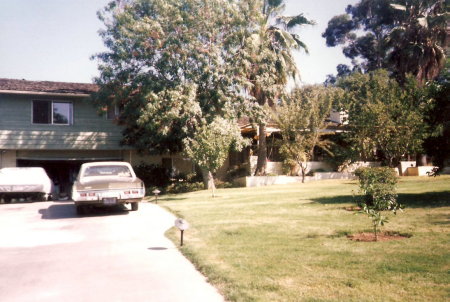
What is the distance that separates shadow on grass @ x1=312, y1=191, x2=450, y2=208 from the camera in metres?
11.3

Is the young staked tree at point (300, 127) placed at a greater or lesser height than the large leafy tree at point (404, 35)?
lesser

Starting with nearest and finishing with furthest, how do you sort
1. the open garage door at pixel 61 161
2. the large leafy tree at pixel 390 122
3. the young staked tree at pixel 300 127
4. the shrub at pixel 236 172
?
the large leafy tree at pixel 390 122, the open garage door at pixel 61 161, the young staked tree at pixel 300 127, the shrub at pixel 236 172

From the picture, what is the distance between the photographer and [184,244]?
6.95 meters

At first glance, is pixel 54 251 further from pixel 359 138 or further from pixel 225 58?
pixel 359 138

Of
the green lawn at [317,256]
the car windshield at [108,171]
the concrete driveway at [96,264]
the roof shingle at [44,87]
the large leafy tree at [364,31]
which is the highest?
the large leafy tree at [364,31]

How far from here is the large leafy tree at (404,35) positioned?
2845 cm

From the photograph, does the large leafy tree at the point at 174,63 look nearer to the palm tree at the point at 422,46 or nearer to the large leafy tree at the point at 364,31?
the palm tree at the point at 422,46

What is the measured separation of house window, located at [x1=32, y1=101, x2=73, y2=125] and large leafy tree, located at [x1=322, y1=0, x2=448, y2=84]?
70.0ft

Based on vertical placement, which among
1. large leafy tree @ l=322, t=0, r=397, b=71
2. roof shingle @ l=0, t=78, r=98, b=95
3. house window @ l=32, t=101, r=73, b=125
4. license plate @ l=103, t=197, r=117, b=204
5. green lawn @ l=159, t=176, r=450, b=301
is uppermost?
large leafy tree @ l=322, t=0, r=397, b=71

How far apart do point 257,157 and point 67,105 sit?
37.6 feet

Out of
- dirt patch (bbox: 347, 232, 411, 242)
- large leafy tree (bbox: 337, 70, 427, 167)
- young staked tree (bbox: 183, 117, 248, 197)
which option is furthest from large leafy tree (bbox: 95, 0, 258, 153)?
dirt patch (bbox: 347, 232, 411, 242)

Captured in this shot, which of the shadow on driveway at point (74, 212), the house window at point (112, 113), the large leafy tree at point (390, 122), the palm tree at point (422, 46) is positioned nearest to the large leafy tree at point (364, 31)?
the palm tree at point (422, 46)

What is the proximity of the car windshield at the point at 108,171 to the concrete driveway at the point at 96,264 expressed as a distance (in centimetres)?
247

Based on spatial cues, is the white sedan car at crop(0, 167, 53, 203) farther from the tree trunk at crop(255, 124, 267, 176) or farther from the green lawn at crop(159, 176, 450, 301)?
the tree trunk at crop(255, 124, 267, 176)
